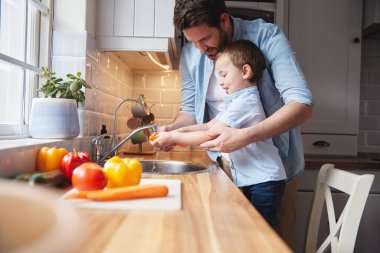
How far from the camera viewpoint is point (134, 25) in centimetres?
182

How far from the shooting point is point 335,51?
2443 millimetres

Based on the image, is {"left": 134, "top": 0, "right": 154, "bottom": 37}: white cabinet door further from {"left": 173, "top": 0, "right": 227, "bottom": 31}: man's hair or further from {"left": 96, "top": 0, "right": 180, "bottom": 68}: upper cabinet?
{"left": 173, "top": 0, "right": 227, "bottom": 31}: man's hair

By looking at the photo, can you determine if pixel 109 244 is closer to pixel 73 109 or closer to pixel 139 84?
pixel 73 109

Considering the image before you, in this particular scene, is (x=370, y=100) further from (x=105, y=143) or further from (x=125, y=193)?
(x=125, y=193)

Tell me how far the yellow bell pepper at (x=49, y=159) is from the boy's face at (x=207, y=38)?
0.65 meters

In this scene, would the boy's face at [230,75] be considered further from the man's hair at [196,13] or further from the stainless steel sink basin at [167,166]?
the stainless steel sink basin at [167,166]

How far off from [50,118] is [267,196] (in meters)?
0.78

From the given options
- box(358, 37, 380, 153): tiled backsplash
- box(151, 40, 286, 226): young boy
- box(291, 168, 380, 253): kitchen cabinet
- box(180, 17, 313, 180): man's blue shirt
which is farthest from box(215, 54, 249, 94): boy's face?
box(358, 37, 380, 153): tiled backsplash

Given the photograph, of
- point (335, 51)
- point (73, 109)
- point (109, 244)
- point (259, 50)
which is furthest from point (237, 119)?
point (335, 51)

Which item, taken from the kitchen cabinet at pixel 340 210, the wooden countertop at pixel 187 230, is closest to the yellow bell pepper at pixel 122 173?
the wooden countertop at pixel 187 230

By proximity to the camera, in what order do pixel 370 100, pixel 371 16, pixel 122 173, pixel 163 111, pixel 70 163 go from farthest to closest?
pixel 370 100 < pixel 163 111 < pixel 371 16 < pixel 70 163 < pixel 122 173

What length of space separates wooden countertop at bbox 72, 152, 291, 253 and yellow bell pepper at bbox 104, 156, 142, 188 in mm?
170

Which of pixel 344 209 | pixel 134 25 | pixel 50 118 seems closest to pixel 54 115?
pixel 50 118

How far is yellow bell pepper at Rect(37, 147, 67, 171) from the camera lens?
3.68ft
